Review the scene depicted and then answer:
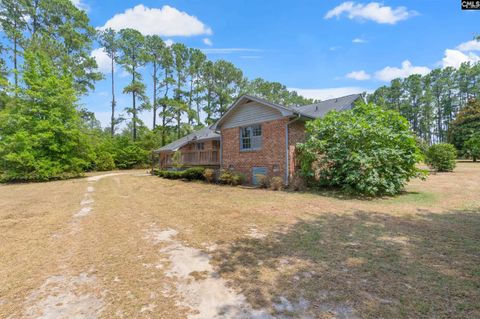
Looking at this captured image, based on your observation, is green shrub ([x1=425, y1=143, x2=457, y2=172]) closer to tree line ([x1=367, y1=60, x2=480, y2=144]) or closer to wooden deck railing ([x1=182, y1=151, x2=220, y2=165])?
wooden deck railing ([x1=182, y1=151, x2=220, y2=165])

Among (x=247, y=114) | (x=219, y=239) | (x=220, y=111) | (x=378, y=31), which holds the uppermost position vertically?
(x=220, y=111)

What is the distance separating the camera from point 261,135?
46.9 ft

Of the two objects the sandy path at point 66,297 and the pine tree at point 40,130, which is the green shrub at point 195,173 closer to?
the pine tree at point 40,130

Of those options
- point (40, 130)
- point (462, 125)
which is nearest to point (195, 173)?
point (40, 130)

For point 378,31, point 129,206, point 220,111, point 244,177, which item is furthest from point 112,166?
point 378,31

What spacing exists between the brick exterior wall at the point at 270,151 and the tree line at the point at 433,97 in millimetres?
53101

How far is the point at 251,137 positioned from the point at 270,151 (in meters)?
1.87

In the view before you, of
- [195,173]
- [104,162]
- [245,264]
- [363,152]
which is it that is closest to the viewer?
[245,264]

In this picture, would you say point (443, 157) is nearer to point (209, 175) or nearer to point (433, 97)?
point (209, 175)

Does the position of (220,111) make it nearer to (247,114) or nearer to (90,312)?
(247,114)

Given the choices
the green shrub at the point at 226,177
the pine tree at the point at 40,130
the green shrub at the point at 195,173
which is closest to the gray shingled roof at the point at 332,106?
the green shrub at the point at 226,177

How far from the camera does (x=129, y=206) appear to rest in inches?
352

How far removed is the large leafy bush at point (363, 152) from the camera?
1003 centimetres

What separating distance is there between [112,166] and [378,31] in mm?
30386
